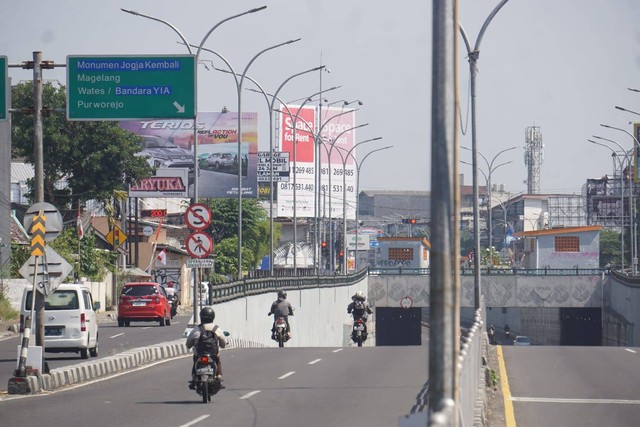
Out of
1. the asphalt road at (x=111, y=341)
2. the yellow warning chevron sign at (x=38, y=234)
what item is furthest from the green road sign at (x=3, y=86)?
the asphalt road at (x=111, y=341)

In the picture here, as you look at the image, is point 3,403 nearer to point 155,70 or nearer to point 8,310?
point 155,70

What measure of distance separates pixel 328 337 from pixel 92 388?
4380 cm

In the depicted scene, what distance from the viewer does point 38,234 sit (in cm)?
2152

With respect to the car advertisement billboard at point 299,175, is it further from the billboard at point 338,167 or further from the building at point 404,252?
the building at point 404,252

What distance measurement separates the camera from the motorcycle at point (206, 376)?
17.9 metres

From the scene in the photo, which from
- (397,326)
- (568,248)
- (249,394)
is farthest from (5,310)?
(568,248)

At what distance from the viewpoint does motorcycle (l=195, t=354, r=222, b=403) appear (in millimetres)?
17906

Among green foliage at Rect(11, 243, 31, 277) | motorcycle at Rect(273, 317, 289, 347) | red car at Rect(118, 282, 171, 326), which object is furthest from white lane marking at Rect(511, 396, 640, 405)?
green foliage at Rect(11, 243, 31, 277)

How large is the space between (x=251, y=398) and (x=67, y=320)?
10.3 metres

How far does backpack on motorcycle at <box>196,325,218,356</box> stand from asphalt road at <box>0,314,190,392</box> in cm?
500

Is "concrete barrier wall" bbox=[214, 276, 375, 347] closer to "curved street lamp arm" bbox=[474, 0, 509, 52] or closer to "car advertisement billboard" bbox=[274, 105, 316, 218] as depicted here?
"curved street lamp arm" bbox=[474, 0, 509, 52]

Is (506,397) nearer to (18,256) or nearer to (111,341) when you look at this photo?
(111,341)

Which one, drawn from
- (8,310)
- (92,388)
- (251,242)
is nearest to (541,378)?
(92,388)

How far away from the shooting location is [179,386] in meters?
21.5
